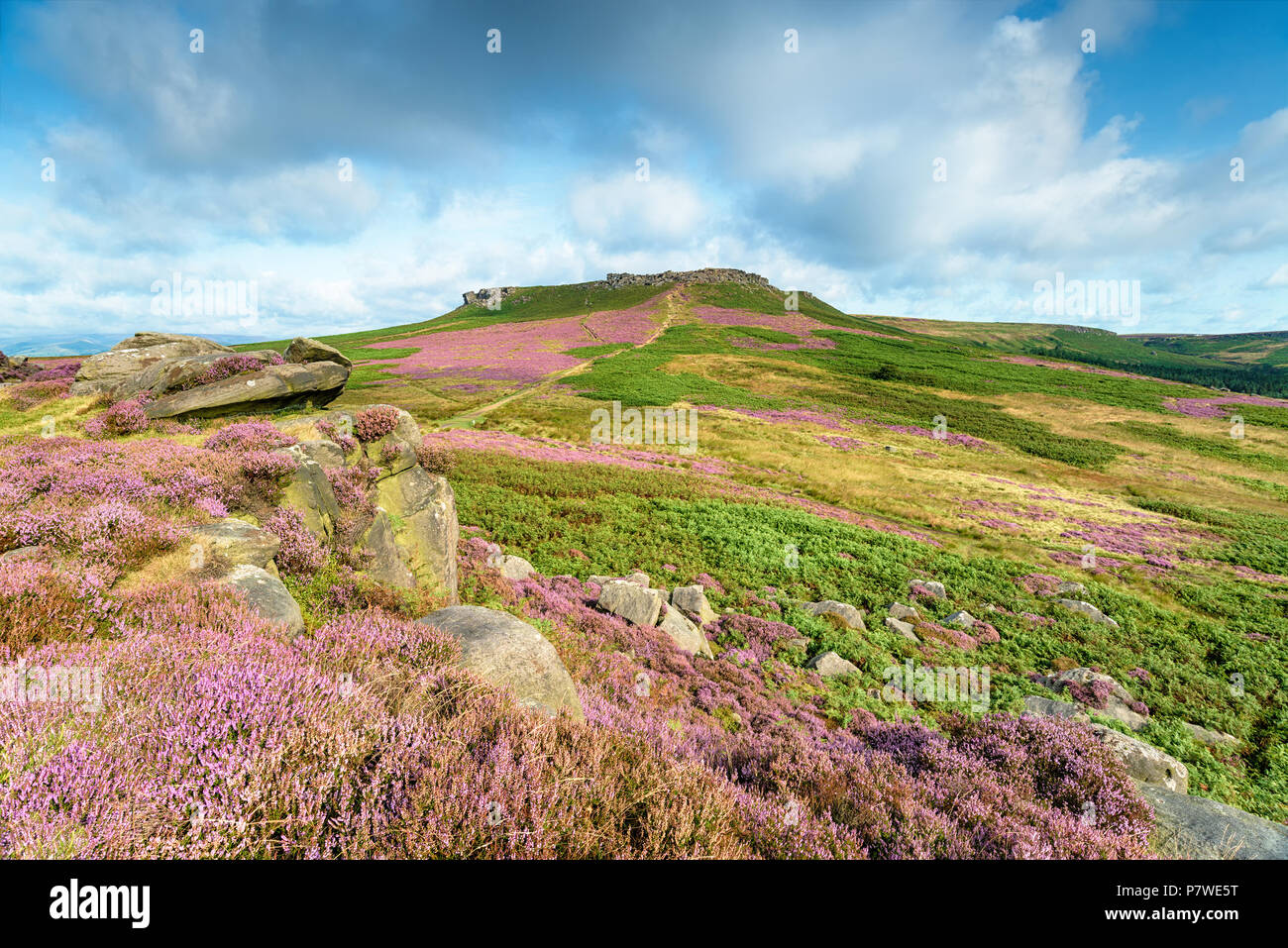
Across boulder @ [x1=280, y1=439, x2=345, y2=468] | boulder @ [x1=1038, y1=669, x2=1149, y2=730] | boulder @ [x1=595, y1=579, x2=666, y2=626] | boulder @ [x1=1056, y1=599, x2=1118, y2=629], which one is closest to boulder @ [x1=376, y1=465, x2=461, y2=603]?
boulder @ [x1=280, y1=439, x2=345, y2=468]

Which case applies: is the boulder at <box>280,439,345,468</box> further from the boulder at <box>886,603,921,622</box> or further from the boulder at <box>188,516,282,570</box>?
the boulder at <box>886,603,921,622</box>

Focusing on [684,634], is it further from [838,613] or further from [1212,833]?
[1212,833]

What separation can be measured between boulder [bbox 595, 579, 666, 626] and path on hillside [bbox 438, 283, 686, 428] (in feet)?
109

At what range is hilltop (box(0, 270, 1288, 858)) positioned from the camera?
3.28 metres

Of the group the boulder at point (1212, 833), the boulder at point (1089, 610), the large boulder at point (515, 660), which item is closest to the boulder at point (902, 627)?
the boulder at point (1089, 610)

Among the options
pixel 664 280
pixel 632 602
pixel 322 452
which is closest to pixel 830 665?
pixel 632 602

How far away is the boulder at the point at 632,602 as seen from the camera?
11195 millimetres

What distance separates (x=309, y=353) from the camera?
18266mm

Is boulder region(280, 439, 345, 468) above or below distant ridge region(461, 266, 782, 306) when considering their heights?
below

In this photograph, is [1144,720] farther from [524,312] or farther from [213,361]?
[524,312]

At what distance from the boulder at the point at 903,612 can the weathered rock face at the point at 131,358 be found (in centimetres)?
2385
